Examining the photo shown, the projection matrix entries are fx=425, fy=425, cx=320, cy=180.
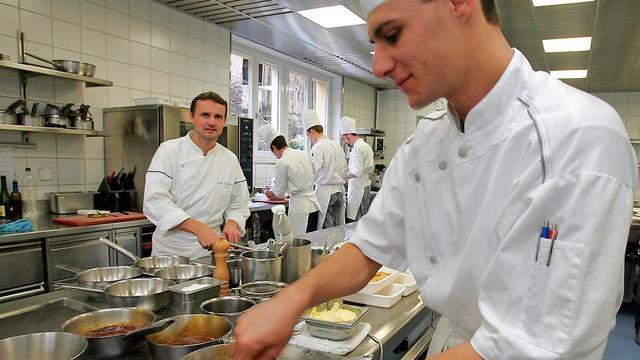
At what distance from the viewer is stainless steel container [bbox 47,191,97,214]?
124 inches

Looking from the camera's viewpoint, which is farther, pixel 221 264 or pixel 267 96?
pixel 267 96

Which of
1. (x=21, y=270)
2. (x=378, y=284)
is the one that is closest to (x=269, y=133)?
(x=21, y=270)

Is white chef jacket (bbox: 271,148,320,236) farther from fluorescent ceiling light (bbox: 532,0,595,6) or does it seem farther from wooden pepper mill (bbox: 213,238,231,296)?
wooden pepper mill (bbox: 213,238,231,296)

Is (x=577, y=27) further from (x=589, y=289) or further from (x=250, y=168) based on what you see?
(x=589, y=289)

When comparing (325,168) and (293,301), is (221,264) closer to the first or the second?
(293,301)

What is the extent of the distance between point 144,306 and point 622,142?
1.24 metres

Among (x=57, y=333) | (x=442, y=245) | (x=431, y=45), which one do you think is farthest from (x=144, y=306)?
(x=431, y=45)

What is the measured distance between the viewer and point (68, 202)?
319 cm

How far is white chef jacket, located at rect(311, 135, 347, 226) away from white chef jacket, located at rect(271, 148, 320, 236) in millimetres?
613

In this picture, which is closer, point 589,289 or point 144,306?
point 589,289

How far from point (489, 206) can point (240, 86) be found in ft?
16.5

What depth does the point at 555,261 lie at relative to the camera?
0.65m

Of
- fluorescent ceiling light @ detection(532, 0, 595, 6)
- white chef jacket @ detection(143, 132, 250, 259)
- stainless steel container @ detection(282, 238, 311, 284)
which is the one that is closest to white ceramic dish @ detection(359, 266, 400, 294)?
stainless steel container @ detection(282, 238, 311, 284)

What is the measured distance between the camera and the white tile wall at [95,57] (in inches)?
121
